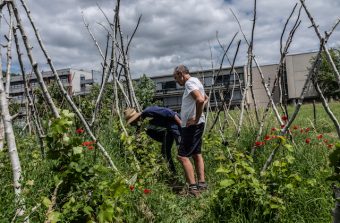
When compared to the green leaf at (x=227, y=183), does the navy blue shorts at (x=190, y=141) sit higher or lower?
higher

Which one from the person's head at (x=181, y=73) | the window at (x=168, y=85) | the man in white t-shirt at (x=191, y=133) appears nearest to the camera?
the man in white t-shirt at (x=191, y=133)

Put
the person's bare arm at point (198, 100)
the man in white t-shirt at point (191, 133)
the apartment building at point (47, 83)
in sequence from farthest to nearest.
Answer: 1. the apartment building at point (47, 83)
2. the man in white t-shirt at point (191, 133)
3. the person's bare arm at point (198, 100)

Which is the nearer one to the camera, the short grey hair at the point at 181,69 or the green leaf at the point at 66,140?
the green leaf at the point at 66,140

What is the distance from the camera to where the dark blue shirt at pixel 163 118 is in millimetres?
5445

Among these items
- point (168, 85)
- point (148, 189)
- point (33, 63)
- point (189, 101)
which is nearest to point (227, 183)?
point (148, 189)

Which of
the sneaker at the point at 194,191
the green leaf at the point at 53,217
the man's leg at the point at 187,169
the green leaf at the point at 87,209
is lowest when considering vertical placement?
the sneaker at the point at 194,191

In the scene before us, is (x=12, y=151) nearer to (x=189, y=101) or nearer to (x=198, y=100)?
(x=198, y=100)

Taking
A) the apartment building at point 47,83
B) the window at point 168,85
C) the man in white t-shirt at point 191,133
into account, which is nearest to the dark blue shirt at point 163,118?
the man in white t-shirt at point 191,133

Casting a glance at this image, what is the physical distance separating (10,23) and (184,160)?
2474mm

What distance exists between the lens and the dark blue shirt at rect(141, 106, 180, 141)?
17.9 ft

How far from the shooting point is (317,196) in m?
3.49

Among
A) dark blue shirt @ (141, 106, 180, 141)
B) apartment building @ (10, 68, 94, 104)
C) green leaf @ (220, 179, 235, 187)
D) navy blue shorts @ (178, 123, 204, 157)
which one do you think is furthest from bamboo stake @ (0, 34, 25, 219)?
dark blue shirt @ (141, 106, 180, 141)

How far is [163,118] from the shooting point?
5516 mm

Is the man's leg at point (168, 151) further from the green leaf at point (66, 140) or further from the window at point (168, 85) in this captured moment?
the window at point (168, 85)
